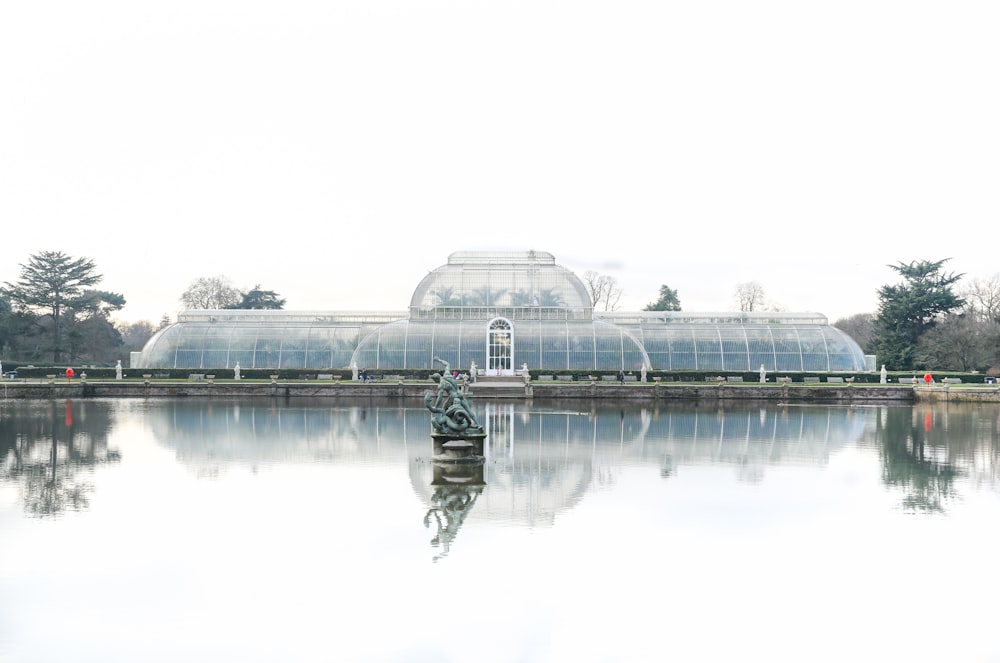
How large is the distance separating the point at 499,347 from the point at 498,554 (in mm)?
50448

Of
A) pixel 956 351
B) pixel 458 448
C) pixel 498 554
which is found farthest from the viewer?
pixel 956 351

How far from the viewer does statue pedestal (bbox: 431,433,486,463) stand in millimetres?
24031

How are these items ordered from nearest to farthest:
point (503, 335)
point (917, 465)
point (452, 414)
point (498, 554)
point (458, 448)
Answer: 1. point (498, 554)
2. point (458, 448)
3. point (452, 414)
4. point (917, 465)
5. point (503, 335)

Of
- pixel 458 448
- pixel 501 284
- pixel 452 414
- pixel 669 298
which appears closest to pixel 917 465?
pixel 458 448

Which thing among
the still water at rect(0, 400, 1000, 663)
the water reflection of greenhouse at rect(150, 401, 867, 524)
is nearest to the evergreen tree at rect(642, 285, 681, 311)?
the water reflection of greenhouse at rect(150, 401, 867, 524)

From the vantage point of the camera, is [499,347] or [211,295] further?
[211,295]

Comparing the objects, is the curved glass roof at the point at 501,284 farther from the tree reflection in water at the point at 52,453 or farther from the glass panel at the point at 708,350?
the tree reflection in water at the point at 52,453

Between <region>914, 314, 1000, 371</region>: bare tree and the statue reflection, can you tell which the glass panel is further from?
the statue reflection

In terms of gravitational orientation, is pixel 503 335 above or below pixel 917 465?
above

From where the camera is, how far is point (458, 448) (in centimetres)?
2400

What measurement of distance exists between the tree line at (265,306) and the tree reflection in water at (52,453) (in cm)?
4871

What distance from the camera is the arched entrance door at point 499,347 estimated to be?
64.8 meters

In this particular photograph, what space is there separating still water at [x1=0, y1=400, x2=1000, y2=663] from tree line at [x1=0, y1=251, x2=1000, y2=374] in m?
52.1

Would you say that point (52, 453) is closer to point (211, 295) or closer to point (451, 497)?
point (451, 497)
